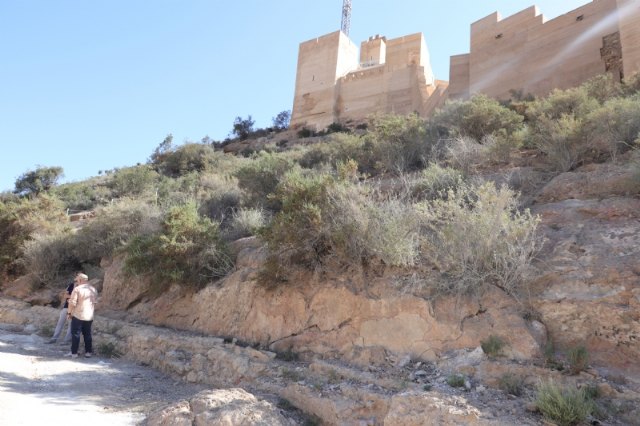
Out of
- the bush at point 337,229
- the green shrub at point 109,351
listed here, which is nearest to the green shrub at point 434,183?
the bush at point 337,229

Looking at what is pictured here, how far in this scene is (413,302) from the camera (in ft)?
16.1

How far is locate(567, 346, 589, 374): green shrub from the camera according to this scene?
365 cm

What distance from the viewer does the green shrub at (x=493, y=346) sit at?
13.4ft

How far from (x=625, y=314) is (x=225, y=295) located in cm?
483

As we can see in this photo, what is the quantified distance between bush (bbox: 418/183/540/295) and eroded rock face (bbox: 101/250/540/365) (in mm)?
174

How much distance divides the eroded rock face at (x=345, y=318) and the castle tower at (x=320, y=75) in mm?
24579

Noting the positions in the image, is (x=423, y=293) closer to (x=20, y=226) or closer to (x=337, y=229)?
(x=337, y=229)

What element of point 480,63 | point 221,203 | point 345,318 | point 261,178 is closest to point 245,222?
point 261,178

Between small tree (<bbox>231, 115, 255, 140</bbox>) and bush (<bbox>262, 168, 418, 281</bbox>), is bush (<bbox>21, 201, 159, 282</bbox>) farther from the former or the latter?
small tree (<bbox>231, 115, 255, 140</bbox>)

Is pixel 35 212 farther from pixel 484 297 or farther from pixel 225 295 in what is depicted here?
pixel 484 297

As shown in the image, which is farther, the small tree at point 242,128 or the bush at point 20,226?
the small tree at point 242,128

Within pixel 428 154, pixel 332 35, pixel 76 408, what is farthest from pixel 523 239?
pixel 332 35

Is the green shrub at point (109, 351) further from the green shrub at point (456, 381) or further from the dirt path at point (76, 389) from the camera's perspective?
the green shrub at point (456, 381)

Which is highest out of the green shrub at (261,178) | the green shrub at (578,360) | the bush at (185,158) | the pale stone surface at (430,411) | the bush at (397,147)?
the bush at (185,158)
